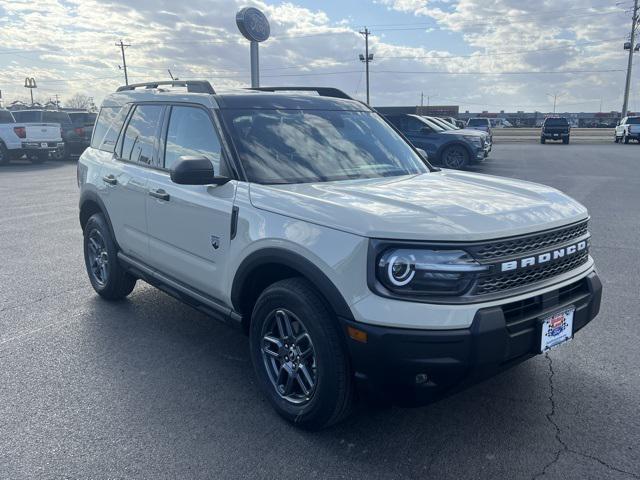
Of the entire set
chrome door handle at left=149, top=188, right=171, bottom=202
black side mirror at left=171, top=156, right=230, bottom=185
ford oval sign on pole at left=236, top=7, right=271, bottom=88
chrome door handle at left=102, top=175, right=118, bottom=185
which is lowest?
chrome door handle at left=149, top=188, right=171, bottom=202

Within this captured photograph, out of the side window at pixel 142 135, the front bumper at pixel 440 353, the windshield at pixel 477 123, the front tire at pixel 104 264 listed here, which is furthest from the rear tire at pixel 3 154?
the windshield at pixel 477 123

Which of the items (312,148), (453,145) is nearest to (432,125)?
(453,145)

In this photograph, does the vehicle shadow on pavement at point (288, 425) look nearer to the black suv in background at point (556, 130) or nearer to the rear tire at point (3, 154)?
the rear tire at point (3, 154)

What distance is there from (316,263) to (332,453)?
104 centimetres

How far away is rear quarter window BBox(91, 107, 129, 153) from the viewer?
4.99m

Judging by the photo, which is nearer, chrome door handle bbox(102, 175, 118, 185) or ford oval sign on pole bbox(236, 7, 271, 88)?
chrome door handle bbox(102, 175, 118, 185)

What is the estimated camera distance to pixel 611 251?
23.0ft

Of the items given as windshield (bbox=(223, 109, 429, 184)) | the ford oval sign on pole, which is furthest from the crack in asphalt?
the ford oval sign on pole

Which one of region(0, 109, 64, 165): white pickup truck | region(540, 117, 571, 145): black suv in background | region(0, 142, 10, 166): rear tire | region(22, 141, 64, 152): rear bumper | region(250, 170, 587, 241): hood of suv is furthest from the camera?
region(540, 117, 571, 145): black suv in background

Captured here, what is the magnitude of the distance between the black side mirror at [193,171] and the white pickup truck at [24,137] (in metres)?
19.7

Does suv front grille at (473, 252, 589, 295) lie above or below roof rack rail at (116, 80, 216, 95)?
below

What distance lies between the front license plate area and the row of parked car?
69.9 ft

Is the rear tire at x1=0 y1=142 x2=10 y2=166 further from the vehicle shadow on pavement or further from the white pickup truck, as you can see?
the vehicle shadow on pavement

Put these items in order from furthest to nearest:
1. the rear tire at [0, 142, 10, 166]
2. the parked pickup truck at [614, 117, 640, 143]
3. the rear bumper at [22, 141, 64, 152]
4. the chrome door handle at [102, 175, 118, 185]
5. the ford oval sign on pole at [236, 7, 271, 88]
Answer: the parked pickup truck at [614, 117, 640, 143], the rear tire at [0, 142, 10, 166], the rear bumper at [22, 141, 64, 152], the ford oval sign on pole at [236, 7, 271, 88], the chrome door handle at [102, 175, 118, 185]
